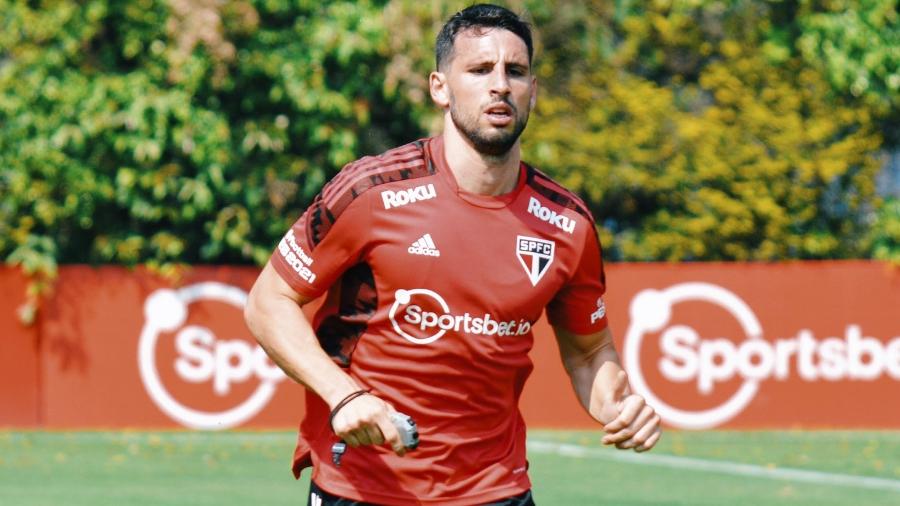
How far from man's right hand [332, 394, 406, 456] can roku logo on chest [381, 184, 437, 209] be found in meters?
0.62

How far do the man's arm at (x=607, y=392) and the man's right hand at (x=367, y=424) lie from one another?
698 mm

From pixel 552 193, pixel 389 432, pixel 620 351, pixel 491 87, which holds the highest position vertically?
pixel 491 87

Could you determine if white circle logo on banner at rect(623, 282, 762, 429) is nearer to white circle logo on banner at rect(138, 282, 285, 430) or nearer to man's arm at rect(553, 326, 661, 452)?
white circle logo on banner at rect(138, 282, 285, 430)

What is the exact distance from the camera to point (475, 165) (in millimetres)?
4488

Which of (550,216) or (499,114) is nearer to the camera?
(499,114)

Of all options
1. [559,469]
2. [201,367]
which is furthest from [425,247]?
[201,367]

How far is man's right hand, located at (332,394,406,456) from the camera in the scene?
4016 millimetres

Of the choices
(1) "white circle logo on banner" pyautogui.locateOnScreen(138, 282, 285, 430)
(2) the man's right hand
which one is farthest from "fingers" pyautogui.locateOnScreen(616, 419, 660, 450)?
(1) "white circle logo on banner" pyautogui.locateOnScreen(138, 282, 285, 430)

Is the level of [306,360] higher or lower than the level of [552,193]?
lower

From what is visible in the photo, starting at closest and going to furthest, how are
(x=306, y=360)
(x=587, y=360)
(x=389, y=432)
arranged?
(x=389, y=432), (x=306, y=360), (x=587, y=360)

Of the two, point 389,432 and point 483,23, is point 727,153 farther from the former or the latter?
point 389,432

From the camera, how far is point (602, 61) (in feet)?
64.2

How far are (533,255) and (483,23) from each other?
65 cm

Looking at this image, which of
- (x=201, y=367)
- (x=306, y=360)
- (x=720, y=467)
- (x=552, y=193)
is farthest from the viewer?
(x=201, y=367)
